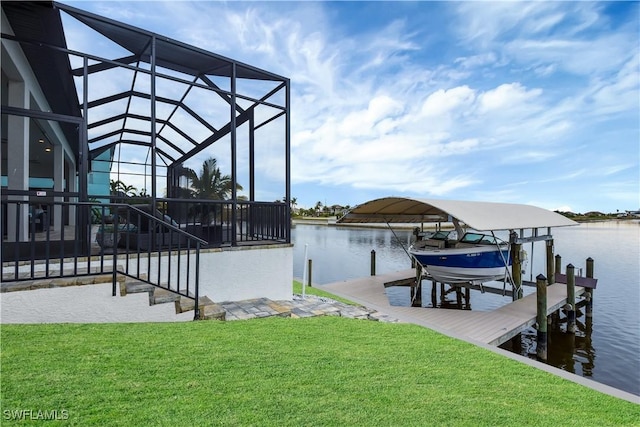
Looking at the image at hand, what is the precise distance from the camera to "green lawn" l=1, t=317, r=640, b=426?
228 centimetres

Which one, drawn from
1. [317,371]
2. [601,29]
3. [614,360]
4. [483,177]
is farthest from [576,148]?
[317,371]

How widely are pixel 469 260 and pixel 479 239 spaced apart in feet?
3.06

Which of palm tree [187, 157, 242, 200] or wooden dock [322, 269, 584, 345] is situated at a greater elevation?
palm tree [187, 157, 242, 200]

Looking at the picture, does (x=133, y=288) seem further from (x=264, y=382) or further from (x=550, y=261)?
(x=550, y=261)

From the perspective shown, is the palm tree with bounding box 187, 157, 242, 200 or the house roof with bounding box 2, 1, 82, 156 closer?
the house roof with bounding box 2, 1, 82, 156

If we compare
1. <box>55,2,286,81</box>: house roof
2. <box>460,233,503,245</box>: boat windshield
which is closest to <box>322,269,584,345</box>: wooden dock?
<box>460,233,503,245</box>: boat windshield

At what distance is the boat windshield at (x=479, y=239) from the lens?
9.87 meters

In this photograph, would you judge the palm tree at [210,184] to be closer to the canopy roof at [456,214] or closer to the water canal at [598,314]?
the water canal at [598,314]

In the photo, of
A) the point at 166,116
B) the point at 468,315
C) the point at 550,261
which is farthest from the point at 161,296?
the point at 550,261

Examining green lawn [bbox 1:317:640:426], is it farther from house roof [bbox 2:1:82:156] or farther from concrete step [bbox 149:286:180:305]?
house roof [bbox 2:1:82:156]

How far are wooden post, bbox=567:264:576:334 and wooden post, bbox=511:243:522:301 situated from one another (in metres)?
1.22

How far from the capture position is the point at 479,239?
393 inches

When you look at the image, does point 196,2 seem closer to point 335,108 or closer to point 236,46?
point 236,46

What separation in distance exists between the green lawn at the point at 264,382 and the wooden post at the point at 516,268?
656cm
